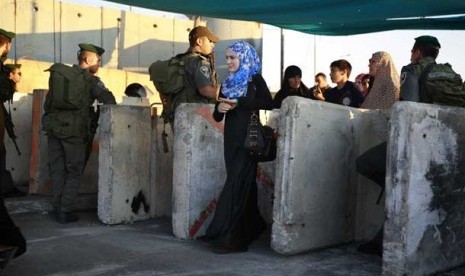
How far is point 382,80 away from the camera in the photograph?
521cm

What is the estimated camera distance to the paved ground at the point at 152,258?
12.3 feet

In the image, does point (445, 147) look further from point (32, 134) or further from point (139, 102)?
point (32, 134)

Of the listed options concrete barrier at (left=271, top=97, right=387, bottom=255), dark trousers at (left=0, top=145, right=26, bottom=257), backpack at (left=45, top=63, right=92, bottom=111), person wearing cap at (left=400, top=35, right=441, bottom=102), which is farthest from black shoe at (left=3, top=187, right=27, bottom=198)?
person wearing cap at (left=400, top=35, right=441, bottom=102)

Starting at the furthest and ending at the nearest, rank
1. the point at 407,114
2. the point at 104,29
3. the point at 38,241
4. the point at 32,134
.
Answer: the point at 104,29, the point at 32,134, the point at 38,241, the point at 407,114

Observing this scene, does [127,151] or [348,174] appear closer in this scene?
[348,174]

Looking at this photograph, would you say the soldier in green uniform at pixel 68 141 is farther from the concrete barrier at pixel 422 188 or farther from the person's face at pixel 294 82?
the concrete barrier at pixel 422 188

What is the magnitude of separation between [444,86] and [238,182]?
1678mm

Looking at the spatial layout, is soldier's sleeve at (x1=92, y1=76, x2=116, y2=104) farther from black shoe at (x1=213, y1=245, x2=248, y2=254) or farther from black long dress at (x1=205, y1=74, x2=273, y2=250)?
black shoe at (x1=213, y1=245, x2=248, y2=254)

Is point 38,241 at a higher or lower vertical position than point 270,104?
lower

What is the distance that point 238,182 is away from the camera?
14.3ft

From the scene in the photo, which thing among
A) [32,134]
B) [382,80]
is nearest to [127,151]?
[32,134]

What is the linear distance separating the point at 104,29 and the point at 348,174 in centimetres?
846

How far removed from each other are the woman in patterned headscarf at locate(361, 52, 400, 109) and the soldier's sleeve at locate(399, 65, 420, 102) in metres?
0.90

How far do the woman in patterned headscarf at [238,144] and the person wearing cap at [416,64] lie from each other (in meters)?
1.02
